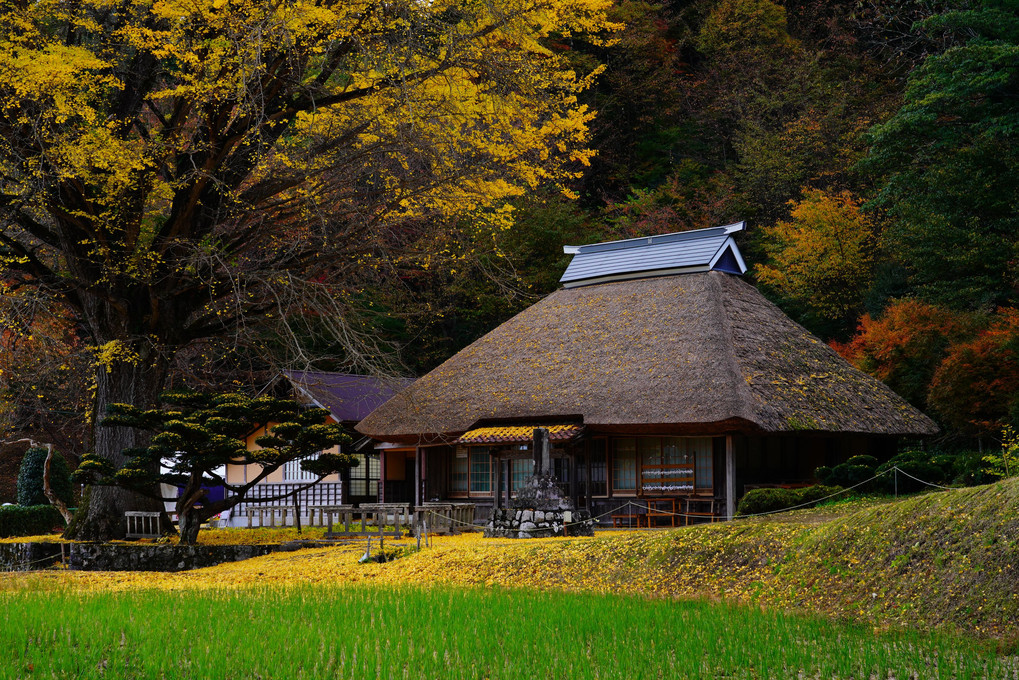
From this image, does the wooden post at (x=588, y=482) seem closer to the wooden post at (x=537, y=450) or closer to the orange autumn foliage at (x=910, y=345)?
the wooden post at (x=537, y=450)

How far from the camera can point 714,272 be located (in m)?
27.7

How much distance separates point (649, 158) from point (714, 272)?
1770 centimetres

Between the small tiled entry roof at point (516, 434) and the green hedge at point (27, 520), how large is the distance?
1112 cm

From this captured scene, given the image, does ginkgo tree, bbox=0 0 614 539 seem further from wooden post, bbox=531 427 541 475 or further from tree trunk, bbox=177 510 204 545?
wooden post, bbox=531 427 541 475

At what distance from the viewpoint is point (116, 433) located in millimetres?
21281

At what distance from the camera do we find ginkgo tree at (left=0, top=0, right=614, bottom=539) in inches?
687

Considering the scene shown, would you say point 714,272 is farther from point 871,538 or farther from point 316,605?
point 316,605

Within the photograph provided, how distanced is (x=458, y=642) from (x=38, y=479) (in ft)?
69.4

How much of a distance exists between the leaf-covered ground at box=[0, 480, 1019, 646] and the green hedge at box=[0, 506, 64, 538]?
7685 mm

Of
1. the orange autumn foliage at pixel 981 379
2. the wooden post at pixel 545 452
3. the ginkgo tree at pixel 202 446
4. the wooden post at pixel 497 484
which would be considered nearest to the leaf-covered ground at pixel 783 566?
the ginkgo tree at pixel 202 446

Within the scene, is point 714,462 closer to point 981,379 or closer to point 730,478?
A: point 730,478

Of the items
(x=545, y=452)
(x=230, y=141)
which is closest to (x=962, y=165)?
(x=545, y=452)

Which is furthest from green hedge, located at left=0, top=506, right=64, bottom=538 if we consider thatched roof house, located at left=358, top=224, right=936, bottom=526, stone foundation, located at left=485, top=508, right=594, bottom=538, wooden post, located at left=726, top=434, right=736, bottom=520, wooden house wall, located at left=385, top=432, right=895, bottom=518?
wooden post, located at left=726, top=434, right=736, bottom=520

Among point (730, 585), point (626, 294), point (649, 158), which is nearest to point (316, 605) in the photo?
point (730, 585)
